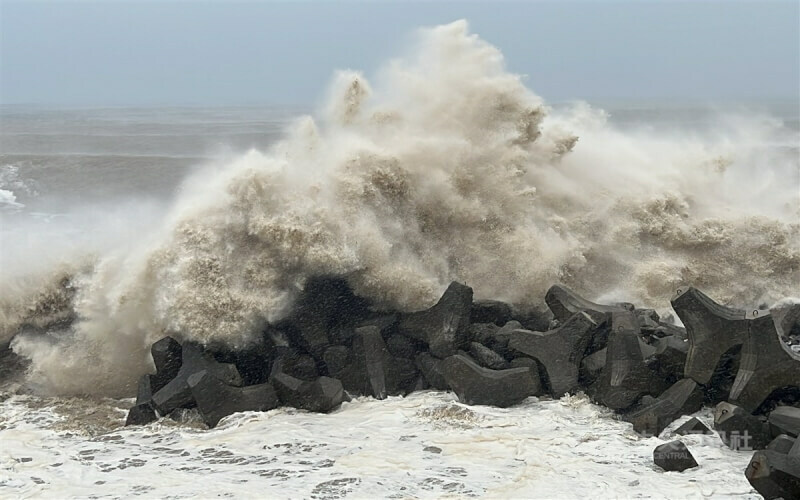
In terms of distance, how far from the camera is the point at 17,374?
9.43 m

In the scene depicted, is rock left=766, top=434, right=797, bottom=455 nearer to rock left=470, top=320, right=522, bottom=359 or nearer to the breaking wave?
rock left=470, top=320, right=522, bottom=359

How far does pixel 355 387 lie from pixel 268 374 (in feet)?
3.26

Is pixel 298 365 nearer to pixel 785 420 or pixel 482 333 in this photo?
pixel 482 333

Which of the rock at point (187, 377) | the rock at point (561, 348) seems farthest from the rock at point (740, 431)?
the rock at point (187, 377)

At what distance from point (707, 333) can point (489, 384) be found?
6.96 feet

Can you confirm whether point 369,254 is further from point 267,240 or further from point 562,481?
point 562,481

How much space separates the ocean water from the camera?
658 cm

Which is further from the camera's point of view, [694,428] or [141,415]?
[141,415]

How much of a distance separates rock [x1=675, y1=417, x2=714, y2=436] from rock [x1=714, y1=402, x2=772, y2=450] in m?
0.23

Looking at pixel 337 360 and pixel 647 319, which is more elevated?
pixel 647 319

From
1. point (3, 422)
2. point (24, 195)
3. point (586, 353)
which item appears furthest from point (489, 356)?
point (24, 195)

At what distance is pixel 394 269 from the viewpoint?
9.70 metres

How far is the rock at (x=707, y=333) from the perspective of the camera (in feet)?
24.2

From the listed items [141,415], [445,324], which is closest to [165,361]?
[141,415]
